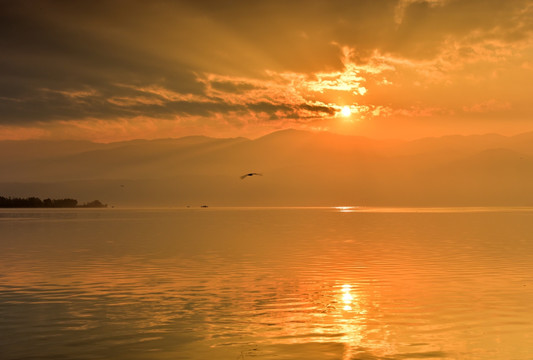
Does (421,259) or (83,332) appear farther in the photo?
(421,259)

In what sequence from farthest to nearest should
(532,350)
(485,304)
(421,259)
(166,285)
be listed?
1. (421,259)
2. (166,285)
3. (485,304)
4. (532,350)

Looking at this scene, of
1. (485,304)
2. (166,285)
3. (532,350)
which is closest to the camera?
(532,350)

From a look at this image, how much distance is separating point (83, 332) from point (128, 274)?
19254 millimetres

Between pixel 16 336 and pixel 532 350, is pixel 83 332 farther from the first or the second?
pixel 532 350

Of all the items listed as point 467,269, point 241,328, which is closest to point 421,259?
point 467,269

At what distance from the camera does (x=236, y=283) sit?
3816 cm

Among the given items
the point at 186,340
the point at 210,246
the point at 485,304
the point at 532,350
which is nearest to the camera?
the point at 532,350

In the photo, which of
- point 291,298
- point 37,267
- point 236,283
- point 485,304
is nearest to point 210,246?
point 37,267

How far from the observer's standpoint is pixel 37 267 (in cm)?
4816

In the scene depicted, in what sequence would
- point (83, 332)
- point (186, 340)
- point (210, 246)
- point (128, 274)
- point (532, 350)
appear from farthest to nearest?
point (210, 246), point (128, 274), point (83, 332), point (186, 340), point (532, 350)

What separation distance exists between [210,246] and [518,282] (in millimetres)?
38792

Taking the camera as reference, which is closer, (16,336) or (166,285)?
(16,336)

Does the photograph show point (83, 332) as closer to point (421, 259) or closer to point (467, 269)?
point (467, 269)

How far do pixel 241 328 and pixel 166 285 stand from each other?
13.7 m
